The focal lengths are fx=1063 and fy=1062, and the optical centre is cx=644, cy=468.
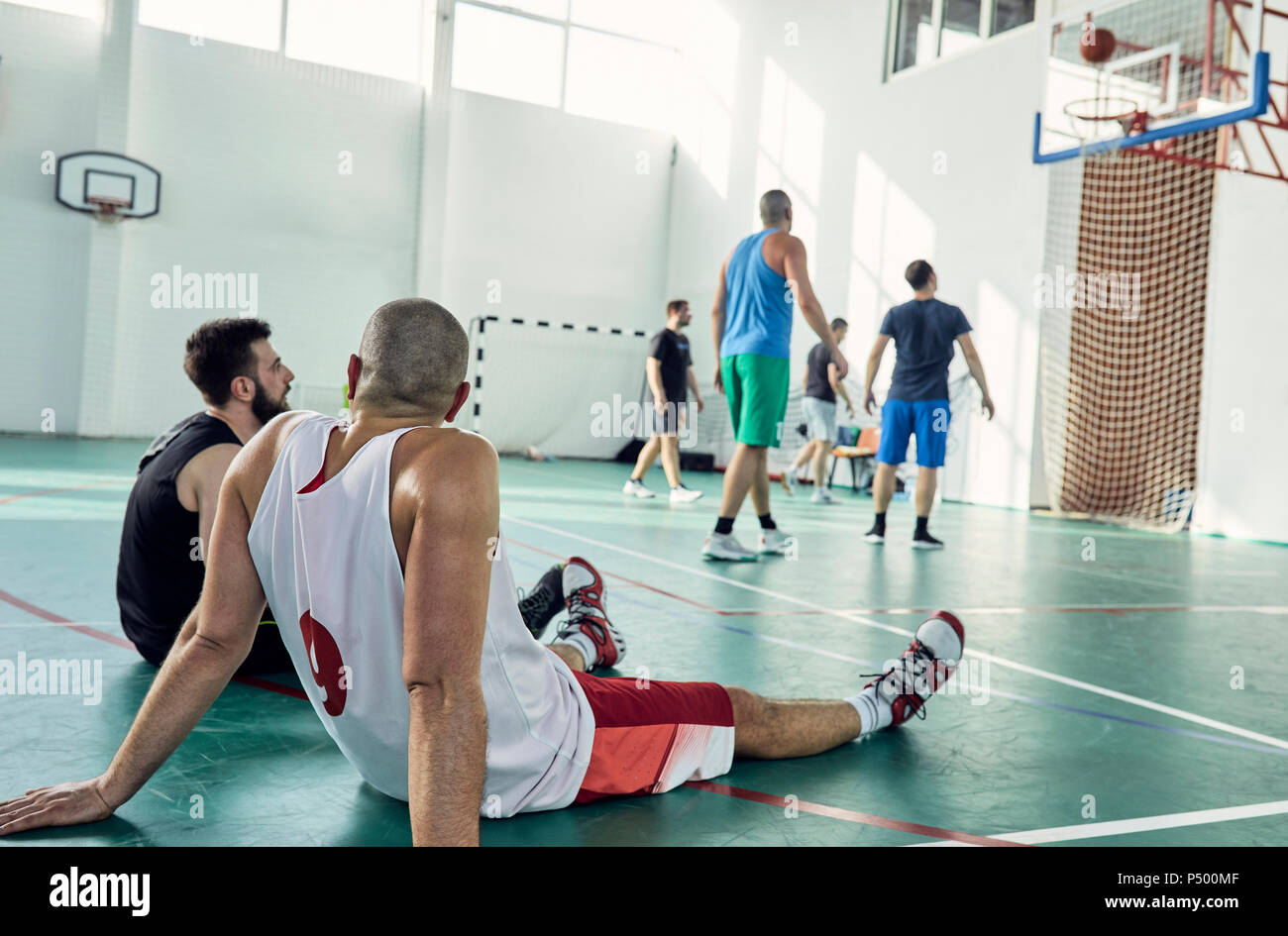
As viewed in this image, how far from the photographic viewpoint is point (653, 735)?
2.23m

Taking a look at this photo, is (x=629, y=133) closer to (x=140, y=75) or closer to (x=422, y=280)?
(x=422, y=280)

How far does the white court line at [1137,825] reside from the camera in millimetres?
2119

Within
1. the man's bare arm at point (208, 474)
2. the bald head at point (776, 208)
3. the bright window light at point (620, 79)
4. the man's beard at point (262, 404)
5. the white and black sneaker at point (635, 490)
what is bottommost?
the white and black sneaker at point (635, 490)

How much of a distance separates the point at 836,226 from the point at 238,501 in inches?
545

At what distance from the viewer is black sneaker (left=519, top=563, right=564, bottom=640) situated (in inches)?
140

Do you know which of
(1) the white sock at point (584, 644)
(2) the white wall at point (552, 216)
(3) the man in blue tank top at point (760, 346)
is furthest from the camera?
(2) the white wall at point (552, 216)

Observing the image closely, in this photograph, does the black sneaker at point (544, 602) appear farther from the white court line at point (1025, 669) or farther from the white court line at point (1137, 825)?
the white court line at point (1137, 825)

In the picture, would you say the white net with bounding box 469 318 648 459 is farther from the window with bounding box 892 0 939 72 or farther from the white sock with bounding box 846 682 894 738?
the white sock with bounding box 846 682 894 738

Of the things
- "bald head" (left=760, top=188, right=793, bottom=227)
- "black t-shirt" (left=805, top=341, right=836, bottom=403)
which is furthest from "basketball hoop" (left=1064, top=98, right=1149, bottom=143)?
"bald head" (left=760, top=188, right=793, bottom=227)

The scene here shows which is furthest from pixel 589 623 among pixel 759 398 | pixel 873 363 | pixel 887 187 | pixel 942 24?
pixel 942 24

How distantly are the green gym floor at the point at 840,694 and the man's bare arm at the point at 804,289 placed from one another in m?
1.26

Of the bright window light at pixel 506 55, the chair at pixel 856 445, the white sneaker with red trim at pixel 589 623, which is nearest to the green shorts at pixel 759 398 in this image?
the white sneaker with red trim at pixel 589 623

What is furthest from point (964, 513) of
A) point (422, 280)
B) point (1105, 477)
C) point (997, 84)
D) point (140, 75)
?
point (140, 75)

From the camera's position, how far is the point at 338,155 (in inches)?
610
